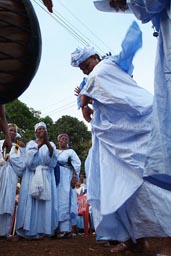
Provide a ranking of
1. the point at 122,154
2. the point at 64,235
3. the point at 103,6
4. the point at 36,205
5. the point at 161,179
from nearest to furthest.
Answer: the point at 161,179 → the point at 103,6 → the point at 122,154 → the point at 36,205 → the point at 64,235

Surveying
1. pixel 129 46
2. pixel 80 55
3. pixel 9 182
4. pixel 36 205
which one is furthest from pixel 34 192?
pixel 129 46

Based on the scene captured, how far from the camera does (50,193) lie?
5.96 meters

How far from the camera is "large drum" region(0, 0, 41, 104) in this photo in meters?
2.11

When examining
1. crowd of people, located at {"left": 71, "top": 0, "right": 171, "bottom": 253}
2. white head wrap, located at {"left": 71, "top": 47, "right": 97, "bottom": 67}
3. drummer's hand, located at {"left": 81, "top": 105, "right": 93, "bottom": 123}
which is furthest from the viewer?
white head wrap, located at {"left": 71, "top": 47, "right": 97, "bottom": 67}

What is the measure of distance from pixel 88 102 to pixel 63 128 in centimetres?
2440

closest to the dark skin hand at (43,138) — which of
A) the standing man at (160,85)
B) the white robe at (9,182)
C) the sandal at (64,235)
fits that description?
the white robe at (9,182)

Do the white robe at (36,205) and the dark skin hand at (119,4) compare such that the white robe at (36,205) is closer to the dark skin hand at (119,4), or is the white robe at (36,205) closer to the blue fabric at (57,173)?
the blue fabric at (57,173)

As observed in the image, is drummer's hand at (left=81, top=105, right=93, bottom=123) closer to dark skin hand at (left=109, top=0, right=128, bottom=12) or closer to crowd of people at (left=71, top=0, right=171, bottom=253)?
crowd of people at (left=71, top=0, right=171, bottom=253)

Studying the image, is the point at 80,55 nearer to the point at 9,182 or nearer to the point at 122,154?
the point at 122,154

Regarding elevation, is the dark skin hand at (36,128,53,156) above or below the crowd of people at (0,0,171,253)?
above

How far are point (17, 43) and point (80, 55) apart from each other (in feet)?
6.09

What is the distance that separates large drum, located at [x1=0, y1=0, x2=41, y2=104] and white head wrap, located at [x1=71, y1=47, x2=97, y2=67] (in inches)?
69.7

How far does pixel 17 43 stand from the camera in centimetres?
213

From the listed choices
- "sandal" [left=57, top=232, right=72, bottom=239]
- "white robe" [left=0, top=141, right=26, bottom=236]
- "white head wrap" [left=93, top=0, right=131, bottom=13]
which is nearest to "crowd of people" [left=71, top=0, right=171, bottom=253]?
"white head wrap" [left=93, top=0, right=131, bottom=13]
